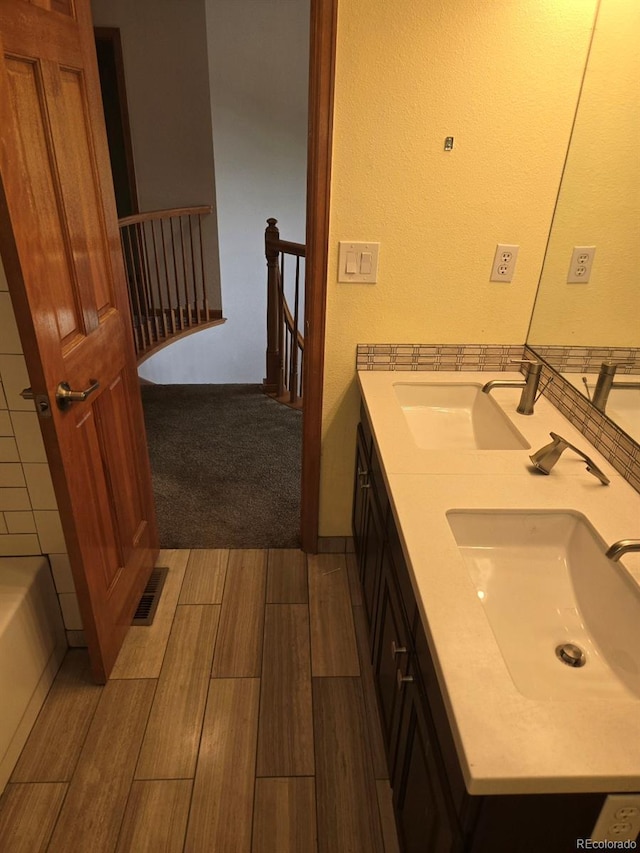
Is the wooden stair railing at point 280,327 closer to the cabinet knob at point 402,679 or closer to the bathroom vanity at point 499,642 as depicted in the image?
the bathroom vanity at point 499,642

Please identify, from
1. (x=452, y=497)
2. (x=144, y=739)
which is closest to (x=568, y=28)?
(x=452, y=497)

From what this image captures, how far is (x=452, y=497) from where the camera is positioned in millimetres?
1319

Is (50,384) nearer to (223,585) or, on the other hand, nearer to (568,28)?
(223,585)

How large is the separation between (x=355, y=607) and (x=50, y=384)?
4.53 ft

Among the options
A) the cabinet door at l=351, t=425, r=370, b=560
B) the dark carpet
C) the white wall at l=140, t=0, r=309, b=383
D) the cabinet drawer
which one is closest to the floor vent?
the dark carpet

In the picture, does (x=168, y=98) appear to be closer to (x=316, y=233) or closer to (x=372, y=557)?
(x=316, y=233)

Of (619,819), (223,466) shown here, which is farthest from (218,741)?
(223,466)

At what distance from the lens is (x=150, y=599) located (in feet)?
7.24

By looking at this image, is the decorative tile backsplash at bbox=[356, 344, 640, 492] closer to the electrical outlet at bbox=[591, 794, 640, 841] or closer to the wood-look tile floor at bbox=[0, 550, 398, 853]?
the electrical outlet at bbox=[591, 794, 640, 841]

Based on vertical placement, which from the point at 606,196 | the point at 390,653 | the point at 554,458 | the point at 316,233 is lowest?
the point at 390,653

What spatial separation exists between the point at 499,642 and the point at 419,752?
0.90 feet

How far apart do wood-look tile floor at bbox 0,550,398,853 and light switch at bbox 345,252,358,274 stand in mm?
1239

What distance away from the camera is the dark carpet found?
8.63ft

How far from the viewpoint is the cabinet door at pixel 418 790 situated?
951 mm
